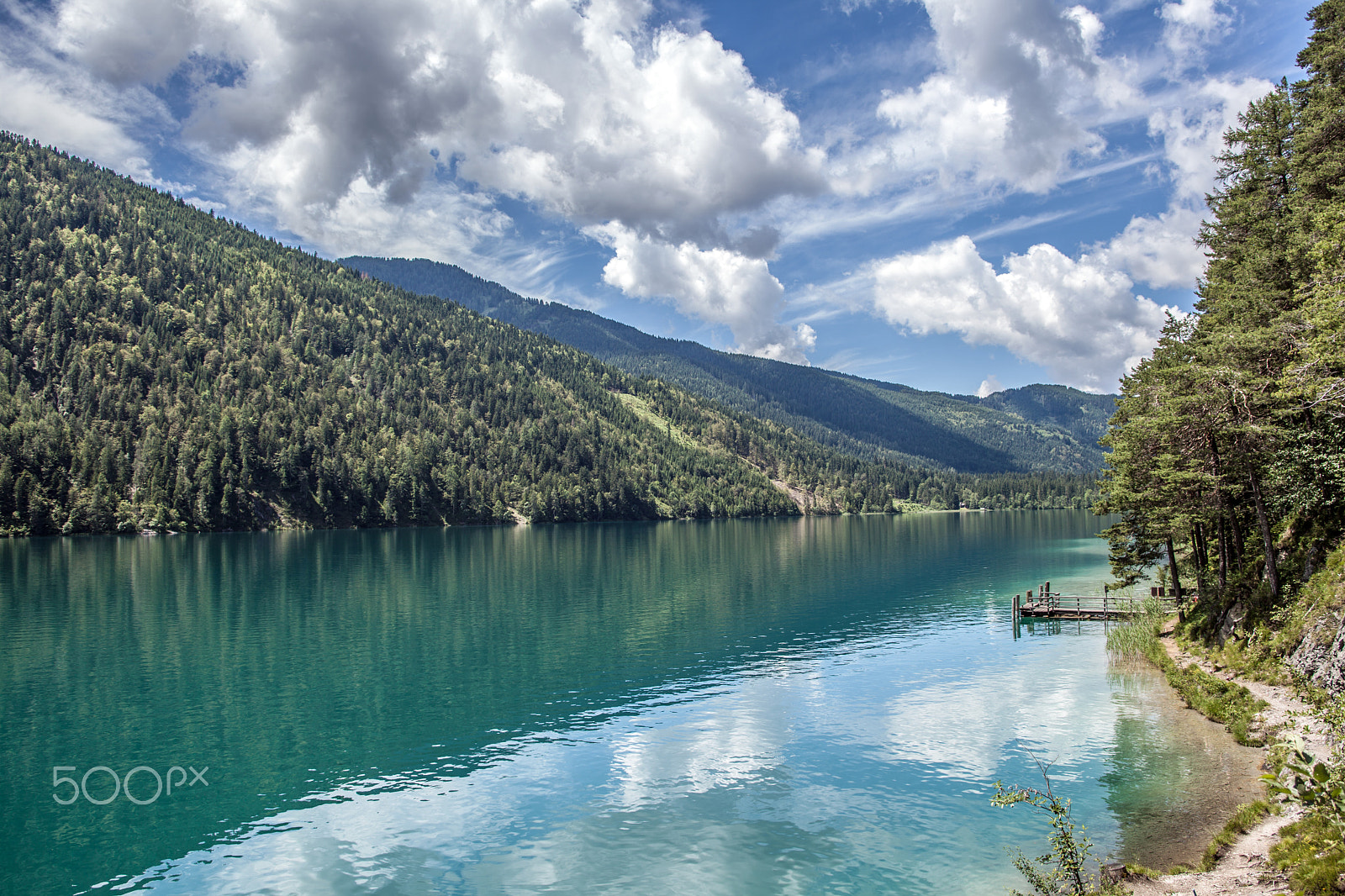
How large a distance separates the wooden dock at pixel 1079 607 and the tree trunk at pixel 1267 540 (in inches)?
1008

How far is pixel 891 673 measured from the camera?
142 ft

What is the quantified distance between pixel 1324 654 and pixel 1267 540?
839 centimetres

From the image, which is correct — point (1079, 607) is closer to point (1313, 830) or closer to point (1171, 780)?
point (1171, 780)

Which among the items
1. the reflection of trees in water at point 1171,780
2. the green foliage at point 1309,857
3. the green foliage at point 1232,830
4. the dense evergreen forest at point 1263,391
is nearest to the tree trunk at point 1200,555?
the dense evergreen forest at point 1263,391

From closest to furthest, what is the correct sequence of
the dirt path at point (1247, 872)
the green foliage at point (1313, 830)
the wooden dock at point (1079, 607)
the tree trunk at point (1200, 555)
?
1. the green foliage at point (1313, 830)
2. the dirt path at point (1247, 872)
3. the tree trunk at point (1200, 555)
4. the wooden dock at point (1079, 607)

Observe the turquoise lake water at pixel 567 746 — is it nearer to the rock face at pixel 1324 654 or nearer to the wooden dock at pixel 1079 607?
the wooden dock at pixel 1079 607

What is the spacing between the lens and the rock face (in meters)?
24.8

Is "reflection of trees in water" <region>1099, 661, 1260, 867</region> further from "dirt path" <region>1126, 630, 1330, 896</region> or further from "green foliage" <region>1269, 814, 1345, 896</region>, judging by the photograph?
"green foliage" <region>1269, 814, 1345, 896</region>

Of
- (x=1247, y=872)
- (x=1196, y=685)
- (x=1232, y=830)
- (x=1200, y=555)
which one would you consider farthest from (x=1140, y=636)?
(x=1247, y=872)

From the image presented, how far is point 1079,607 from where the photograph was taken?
6388 cm

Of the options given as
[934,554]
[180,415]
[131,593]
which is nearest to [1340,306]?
[131,593]

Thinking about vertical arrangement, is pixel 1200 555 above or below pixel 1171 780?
above

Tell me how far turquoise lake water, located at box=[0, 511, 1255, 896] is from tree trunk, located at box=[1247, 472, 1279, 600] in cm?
714

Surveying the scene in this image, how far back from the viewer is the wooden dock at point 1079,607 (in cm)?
6009
